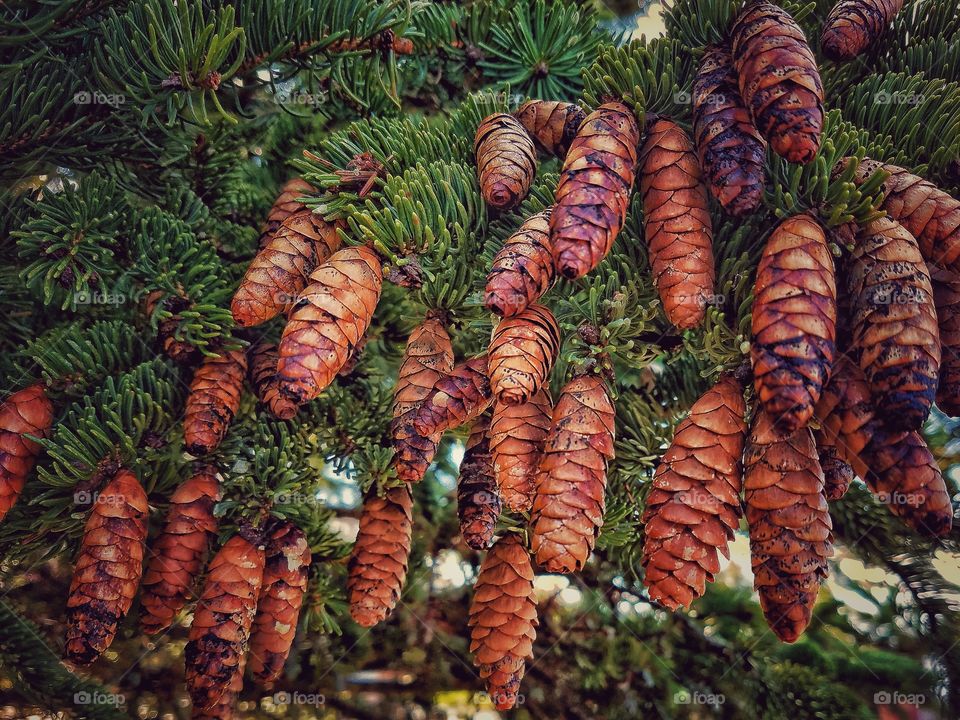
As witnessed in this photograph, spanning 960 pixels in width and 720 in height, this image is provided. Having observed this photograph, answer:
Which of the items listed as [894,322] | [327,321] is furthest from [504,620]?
[894,322]

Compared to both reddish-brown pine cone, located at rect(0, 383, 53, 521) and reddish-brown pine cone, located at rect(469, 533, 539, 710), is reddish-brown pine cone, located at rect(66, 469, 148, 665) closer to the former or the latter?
reddish-brown pine cone, located at rect(0, 383, 53, 521)

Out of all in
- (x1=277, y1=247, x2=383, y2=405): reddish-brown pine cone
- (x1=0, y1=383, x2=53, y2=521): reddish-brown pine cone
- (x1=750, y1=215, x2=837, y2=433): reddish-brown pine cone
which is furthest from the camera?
(x1=0, y1=383, x2=53, y2=521): reddish-brown pine cone

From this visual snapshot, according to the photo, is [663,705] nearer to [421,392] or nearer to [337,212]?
[421,392]

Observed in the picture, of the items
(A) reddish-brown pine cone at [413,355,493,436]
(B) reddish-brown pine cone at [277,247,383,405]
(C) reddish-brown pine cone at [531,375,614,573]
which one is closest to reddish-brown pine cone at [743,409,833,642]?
(C) reddish-brown pine cone at [531,375,614,573]

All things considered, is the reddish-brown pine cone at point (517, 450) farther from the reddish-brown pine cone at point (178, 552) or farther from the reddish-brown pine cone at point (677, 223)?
the reddish-brown pine cone at point (178, 552)

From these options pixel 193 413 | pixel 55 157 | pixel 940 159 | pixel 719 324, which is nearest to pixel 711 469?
pixel 719 324

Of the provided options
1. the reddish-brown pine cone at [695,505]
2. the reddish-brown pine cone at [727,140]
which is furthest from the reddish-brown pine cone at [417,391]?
the reddish-brown pine cone at [727,140]

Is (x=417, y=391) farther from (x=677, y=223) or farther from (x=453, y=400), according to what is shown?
(x=677, y=223)
